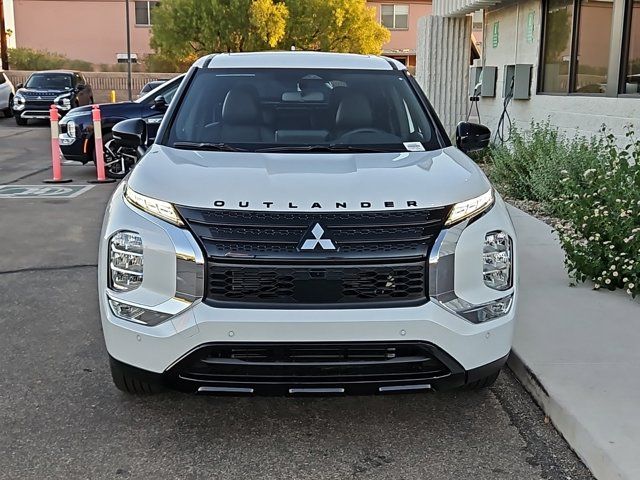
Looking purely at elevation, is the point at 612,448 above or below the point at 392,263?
below

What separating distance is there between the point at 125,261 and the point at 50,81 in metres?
23.2

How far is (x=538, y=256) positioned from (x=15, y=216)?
6160 millimetres

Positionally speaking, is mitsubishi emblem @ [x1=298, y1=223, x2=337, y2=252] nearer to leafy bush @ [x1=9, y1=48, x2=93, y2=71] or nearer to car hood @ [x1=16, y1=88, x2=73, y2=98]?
car hood @ [x1=16, y1=88, x2=73, y2=98]

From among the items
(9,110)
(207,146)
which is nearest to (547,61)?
(207,146)

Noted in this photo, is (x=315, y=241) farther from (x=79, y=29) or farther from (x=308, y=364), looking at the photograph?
(x=79, y=29)

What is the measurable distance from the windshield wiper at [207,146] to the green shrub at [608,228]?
9.06 ft

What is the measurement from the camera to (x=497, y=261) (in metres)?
3.40

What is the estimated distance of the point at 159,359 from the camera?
3201 mm

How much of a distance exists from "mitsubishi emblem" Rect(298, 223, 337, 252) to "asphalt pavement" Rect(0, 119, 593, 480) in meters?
0.98

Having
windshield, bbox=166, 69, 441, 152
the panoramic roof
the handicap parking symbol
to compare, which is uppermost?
the panoramic roof

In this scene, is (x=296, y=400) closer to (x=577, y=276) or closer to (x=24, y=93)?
(x=577, y=276)

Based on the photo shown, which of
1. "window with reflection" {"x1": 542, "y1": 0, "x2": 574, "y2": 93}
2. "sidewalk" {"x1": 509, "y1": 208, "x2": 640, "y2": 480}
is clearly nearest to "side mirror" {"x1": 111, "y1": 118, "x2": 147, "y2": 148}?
"sidewalk" {"x1": 509, "y1": 208, "x2": 640, "y2": 480}

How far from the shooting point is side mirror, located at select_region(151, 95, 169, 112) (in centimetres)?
1161

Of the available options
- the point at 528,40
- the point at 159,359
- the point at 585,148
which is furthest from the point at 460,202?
the point at 528,40
